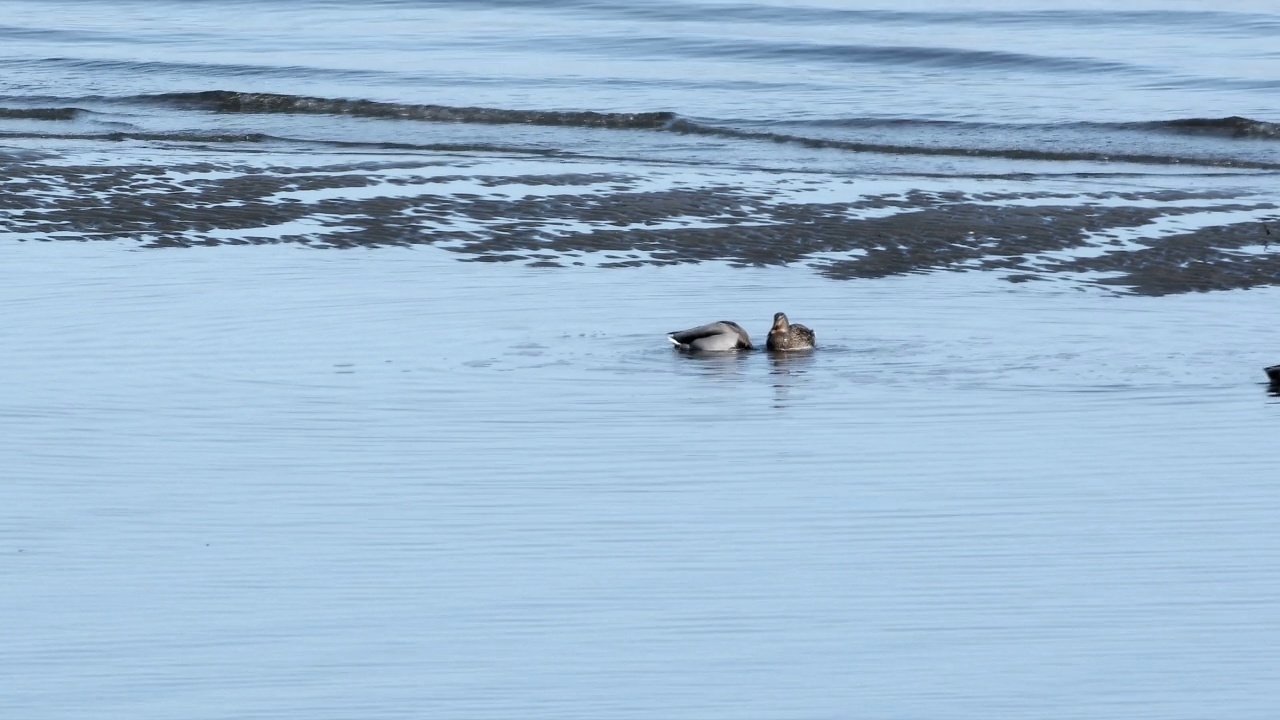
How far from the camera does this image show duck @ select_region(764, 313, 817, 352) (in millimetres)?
11015

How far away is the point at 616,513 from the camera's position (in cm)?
748

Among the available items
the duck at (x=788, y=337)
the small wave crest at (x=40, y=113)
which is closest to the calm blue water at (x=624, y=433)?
the duck at (x=788, y=337)

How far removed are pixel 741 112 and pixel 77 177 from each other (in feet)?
25.0

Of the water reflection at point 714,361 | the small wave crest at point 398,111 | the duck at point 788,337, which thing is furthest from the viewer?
the small wave crest at point 398,111

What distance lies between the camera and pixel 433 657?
20.0ft

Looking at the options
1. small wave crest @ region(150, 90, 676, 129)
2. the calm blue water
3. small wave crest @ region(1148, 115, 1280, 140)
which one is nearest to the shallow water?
the calm blue water

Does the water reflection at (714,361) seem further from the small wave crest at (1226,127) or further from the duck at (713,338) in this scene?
the small wave crest at (1226,127)

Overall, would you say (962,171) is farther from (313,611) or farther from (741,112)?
(313,611)

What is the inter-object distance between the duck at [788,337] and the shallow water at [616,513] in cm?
15

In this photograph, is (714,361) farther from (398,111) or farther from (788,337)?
(398,111)

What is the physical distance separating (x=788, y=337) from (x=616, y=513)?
146 inches

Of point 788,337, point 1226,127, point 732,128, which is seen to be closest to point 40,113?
point 732,128

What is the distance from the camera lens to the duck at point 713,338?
1086 centimetres

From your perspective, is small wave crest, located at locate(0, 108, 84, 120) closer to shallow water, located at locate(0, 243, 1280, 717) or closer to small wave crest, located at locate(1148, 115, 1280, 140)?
small wave crest, located at locate(1148, 115, 1280, 140)
